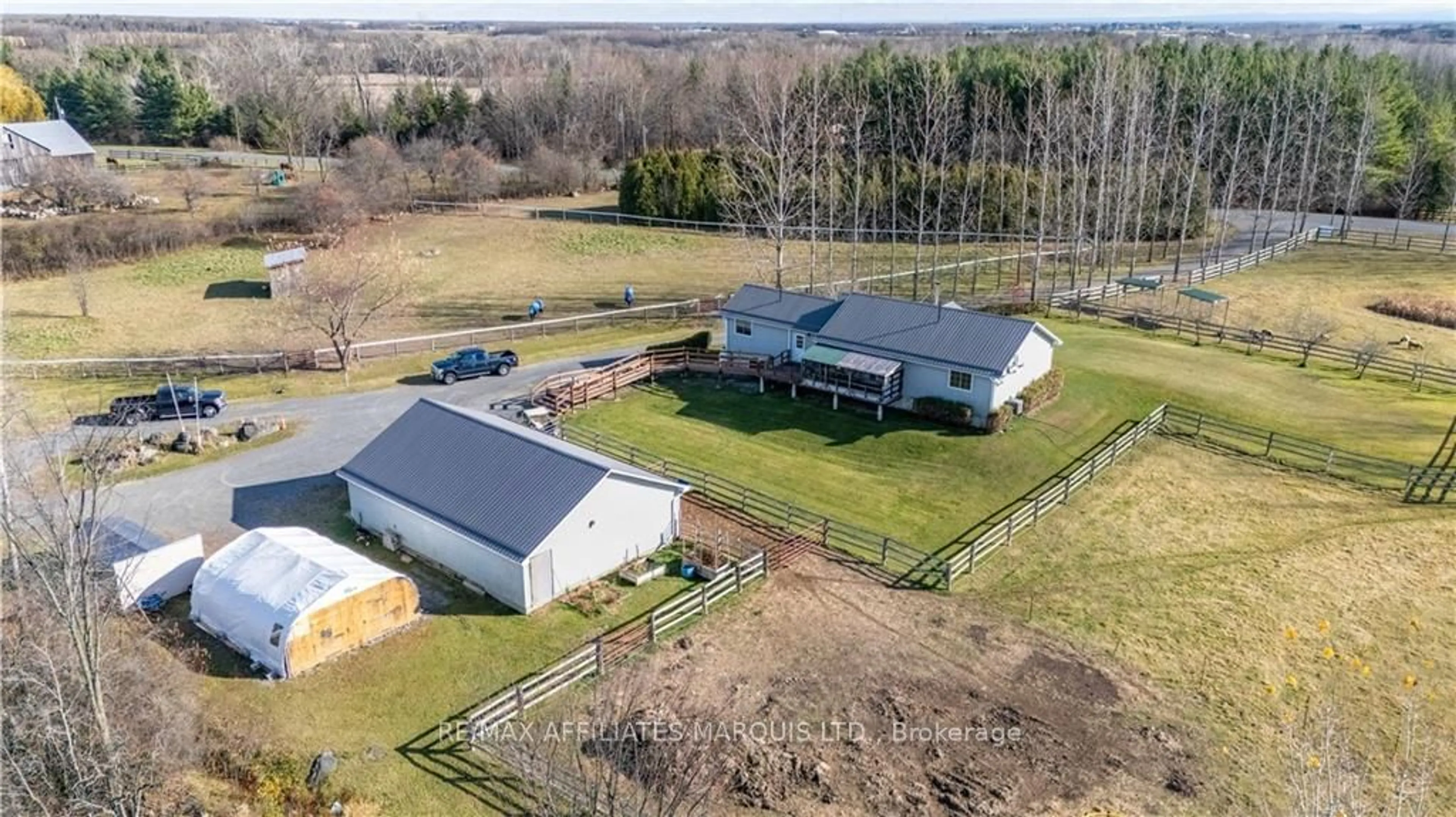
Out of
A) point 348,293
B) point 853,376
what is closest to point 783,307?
point 853,376

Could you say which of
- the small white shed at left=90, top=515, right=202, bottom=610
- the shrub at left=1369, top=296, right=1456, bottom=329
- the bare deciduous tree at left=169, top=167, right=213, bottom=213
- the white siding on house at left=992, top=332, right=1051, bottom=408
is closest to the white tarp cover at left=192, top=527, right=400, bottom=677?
the small white shed at left=90, top=515, right=202, bottom=610

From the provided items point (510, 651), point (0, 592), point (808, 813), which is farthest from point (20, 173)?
point (808, 813)

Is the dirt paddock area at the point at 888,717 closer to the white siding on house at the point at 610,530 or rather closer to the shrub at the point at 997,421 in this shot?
the white siding on house at the point at 610,530

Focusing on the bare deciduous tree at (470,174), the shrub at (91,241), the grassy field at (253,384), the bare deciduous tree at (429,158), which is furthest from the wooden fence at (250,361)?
the bare deciduous tree at (429,158)

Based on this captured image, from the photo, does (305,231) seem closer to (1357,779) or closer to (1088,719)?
(1088,719)

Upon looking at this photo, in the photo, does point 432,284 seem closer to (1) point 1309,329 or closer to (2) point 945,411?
(2) point 945,411

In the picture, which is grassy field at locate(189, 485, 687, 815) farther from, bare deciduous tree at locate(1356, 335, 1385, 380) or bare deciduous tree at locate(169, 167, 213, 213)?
bare deciduous tree at locate(169, 167, 213, 213)
